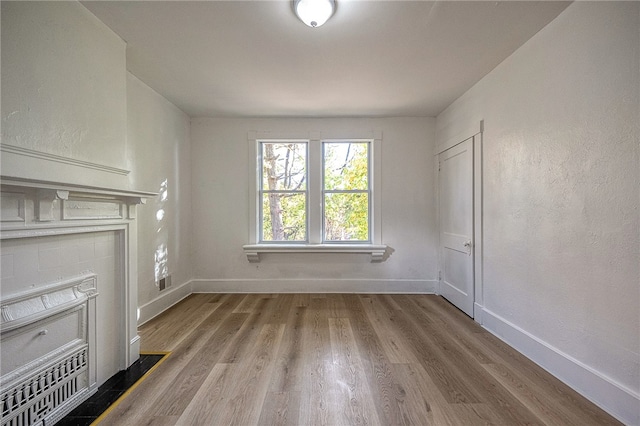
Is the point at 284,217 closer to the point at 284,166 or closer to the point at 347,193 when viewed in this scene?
the point at 284,166

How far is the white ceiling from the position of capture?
1.71 m

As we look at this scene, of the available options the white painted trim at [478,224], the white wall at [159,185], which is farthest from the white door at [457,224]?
the white wall at [159,185]

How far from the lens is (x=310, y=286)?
369cm

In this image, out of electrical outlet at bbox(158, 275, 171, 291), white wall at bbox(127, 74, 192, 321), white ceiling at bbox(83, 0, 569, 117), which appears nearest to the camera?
white ceiling at bbox(83, 0, 569, 117)

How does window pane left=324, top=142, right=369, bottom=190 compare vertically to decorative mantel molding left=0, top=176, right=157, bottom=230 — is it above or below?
above

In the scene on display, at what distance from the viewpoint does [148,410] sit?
1.52 m

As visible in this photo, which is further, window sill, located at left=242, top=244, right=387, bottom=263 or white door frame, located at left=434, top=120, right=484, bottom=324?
window sill, located at left=242, top=244, right=387, bottom=263

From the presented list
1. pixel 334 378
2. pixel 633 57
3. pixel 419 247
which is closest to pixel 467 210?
pixel 419 247

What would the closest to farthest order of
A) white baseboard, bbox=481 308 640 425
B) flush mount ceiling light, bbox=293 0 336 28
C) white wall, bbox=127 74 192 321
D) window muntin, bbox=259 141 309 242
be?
white baseboard, bbox=481 308 640 425 → flush mount ceiling light, bbox=293 0 336 28 → white wall, bbox=127 74 192 321 → window muntin, bbox=259 141 309 242

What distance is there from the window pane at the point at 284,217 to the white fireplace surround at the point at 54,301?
2.02 m

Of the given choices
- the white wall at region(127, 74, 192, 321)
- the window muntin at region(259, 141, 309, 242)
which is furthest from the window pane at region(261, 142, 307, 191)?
the white wall at region(127, 74, 192, 321)

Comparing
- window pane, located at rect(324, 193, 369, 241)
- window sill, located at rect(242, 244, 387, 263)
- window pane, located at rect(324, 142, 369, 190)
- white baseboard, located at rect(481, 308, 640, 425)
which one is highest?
window pane, located at rect(324, 142, 369, 190)

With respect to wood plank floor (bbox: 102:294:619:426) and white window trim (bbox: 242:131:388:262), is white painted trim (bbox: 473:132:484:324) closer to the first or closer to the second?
wood plank floor (bbox: 102:294:619:426)

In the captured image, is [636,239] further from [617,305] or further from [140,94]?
[140,94]
